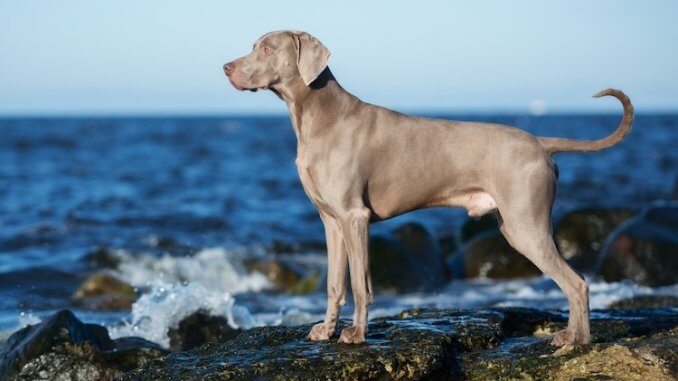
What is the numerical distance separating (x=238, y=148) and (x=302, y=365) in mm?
47453

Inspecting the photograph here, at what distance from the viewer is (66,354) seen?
8.51m

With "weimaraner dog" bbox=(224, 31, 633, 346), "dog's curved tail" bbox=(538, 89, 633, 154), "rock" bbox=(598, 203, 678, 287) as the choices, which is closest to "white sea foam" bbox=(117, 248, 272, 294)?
"rock" bbox=(598, 203, 678, 287)

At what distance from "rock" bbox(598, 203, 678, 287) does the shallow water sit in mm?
328

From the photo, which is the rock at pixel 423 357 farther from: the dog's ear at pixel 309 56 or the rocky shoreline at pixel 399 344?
the dog's ear at pixel 309 56

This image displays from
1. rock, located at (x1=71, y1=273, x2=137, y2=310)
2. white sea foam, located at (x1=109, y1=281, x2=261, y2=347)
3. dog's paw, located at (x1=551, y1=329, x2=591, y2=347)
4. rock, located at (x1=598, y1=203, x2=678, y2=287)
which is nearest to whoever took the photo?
dog's paw, located at (x1=551, y1=329, x2=591, y2=347)

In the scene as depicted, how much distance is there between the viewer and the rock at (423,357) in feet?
19.9

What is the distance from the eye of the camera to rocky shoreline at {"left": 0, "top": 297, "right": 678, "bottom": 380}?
6.10 m

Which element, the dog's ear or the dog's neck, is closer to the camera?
the dog's ear

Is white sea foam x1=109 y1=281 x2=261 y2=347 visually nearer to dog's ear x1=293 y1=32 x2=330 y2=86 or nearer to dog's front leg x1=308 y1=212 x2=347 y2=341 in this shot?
dog's front leg x1=308 y1=212 x2=347 y2=341

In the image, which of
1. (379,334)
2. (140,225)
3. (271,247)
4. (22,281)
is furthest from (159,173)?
(379,334)

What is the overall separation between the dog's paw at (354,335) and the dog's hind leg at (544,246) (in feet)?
4.36

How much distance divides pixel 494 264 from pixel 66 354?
29.3 feet

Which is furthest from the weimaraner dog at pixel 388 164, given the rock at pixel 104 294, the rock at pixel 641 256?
the rock at pixel 641 256

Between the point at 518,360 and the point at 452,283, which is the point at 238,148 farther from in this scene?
the point at 518,360
